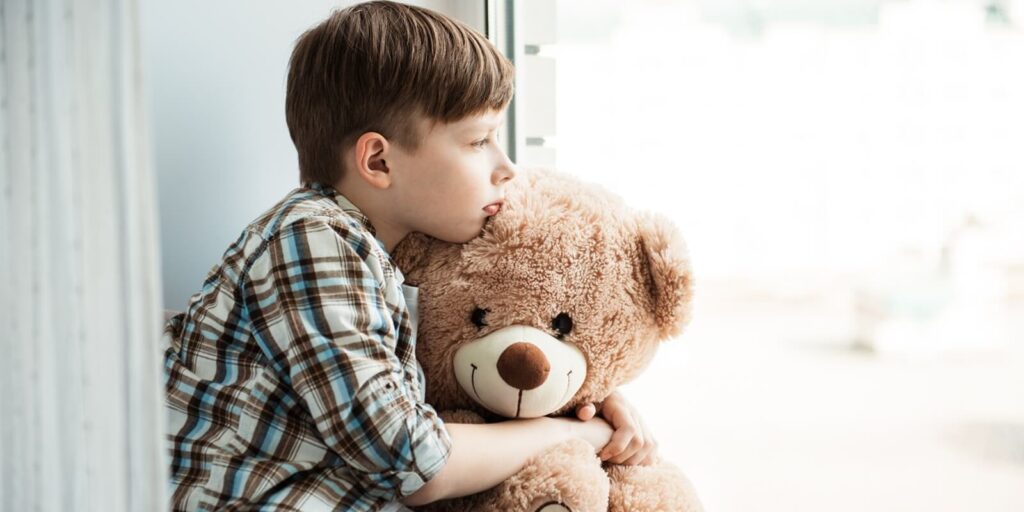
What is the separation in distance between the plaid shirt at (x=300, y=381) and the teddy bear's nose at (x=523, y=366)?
3.6 inches

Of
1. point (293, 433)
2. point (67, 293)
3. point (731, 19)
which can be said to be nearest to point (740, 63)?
point (731, 19)

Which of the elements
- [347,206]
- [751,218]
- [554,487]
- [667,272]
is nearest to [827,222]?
[751,218]

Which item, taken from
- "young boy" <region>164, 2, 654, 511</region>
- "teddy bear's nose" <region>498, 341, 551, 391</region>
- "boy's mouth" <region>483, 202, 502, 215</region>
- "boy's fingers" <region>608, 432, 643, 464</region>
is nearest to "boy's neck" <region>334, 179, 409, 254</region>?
"young boy" <region>164, 2, 654, 511</region>

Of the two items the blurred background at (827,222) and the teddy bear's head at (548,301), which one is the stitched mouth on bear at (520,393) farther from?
the blurred background at (827,222)

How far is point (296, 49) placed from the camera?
1080 mm

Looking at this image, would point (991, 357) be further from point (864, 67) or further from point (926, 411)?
point (864, 67)

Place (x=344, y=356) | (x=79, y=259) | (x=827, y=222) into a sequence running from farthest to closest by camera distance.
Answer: (x=827, y=222), (x=344, y=356), (x=79, y=259)

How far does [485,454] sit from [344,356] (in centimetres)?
19

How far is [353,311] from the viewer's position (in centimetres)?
91

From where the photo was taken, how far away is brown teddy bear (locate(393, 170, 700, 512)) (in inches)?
38.7

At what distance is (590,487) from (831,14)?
645 mm

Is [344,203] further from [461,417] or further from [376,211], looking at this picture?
[461,417]

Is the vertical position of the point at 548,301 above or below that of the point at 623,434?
above

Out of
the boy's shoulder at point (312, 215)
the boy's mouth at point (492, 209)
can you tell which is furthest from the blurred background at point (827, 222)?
the boy's shoulder at point (312, 215)
